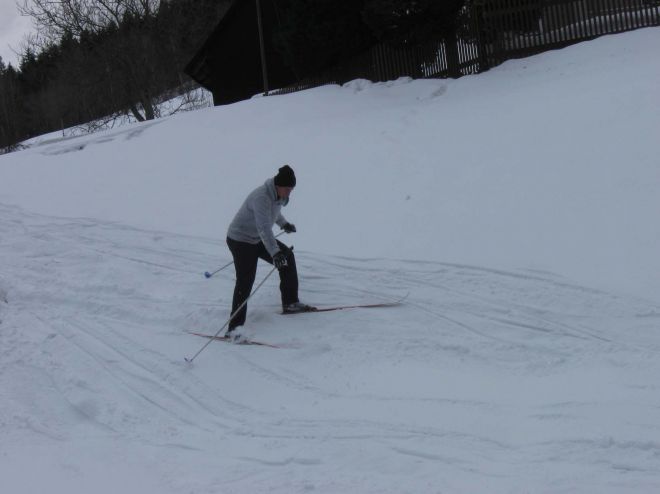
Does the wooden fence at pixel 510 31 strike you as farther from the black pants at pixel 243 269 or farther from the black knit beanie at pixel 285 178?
the black pants at pixel 243 269

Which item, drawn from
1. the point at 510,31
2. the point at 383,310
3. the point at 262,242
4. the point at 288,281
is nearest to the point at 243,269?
the point at 262,242

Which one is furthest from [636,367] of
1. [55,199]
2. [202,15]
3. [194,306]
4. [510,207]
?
[202,15]

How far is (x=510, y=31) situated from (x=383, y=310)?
9362 mm

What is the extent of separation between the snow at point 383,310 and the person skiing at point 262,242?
0.27 m

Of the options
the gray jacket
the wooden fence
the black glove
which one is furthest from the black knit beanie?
the wooden fence

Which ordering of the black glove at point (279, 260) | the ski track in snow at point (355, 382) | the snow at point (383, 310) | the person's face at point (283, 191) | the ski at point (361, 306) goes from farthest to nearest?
the ski at point (361, 306) → the person's face at point (283, 191) → the black glove at point (279, 260) → the snow at point (383, 310) → the ski track in snow at point (355, 382)

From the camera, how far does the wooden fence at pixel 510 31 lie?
527 inches

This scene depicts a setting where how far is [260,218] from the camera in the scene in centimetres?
678

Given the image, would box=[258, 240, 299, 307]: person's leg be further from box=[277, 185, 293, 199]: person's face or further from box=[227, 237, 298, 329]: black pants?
box=[277, 185, 293, 199]: person's face

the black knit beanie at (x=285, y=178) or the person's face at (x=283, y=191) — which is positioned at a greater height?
the black knit beanie at (x=285, y=178)

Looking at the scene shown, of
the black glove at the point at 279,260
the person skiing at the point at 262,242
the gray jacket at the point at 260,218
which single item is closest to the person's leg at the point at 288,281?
the person skiing at the point at 262,242

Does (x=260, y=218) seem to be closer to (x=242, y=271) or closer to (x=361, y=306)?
(x=242, y=271)

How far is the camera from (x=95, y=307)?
8195 mm

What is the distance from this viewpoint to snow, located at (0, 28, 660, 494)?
474 centimetres
